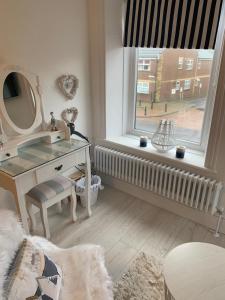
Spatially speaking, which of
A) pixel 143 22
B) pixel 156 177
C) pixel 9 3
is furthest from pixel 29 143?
pixel 143 22

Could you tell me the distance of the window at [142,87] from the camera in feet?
8.09

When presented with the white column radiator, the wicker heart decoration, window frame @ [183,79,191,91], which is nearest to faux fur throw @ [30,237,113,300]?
A: the white column radiator

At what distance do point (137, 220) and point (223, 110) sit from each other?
1225mm

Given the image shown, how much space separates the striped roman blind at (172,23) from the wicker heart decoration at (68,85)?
63 cm

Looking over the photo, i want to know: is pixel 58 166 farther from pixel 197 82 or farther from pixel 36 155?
A: pixel 197 82

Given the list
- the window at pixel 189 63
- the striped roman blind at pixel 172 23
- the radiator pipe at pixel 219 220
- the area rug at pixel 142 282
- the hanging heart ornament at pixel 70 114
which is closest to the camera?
the area rug at pixel 142 282

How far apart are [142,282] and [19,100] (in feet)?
5.17

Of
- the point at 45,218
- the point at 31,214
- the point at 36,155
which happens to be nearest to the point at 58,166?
the point at 36,155

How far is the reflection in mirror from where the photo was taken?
1.70 metres

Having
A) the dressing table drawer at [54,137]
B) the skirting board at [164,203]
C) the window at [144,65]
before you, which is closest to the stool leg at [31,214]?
the dressing table drawer at [54,137]

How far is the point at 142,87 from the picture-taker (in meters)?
2.50

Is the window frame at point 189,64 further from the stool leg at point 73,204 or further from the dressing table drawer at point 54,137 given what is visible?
the stool leg at point 73,204

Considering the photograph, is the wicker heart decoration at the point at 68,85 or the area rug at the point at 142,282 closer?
the area rug at the point at 142,282

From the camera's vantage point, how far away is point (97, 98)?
7.96 ft
